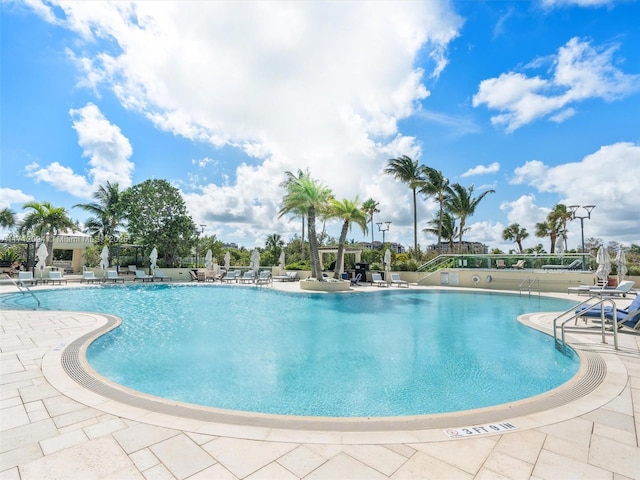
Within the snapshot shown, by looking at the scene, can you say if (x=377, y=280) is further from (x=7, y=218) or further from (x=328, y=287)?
(x=7, y=218)

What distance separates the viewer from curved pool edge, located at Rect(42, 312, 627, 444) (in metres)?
2.97

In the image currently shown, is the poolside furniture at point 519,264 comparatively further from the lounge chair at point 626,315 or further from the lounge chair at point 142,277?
the lounge chair at point 142,277

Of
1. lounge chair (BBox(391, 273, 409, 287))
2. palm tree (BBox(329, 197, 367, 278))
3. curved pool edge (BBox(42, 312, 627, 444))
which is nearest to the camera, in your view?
curved pool edge (BBox(42, 312, 627, 444))

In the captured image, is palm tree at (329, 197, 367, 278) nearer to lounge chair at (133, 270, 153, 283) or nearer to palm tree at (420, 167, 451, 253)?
palm tree at (420, 167, 451, 253)

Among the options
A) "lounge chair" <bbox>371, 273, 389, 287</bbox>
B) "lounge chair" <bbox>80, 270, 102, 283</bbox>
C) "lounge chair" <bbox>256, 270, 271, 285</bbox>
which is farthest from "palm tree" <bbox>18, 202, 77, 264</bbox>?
"lounge chair" <bbox>371, 273, 389, 287</bbox>

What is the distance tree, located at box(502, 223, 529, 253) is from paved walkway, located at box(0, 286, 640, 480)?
45000mm

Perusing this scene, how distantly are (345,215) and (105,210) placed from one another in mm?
24862

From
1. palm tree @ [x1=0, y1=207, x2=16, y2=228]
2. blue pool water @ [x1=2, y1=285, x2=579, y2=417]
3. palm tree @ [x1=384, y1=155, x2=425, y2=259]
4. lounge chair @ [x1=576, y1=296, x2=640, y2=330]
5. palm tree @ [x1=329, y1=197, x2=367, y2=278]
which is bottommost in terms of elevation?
blue pool water @ [x1=2, y1=285, x2=579, y2=417]

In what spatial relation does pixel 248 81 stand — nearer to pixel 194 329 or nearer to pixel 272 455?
pixel 194 329

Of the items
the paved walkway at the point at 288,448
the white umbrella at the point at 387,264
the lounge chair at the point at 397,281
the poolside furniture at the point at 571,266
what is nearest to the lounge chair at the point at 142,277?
the white umbrella at the point at 387,264

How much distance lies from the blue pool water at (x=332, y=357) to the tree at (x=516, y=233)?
113 feet

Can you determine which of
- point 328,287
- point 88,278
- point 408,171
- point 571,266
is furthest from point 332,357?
point 408,171

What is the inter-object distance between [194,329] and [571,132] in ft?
54.3

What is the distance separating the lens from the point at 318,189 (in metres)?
19.2
